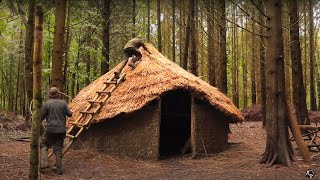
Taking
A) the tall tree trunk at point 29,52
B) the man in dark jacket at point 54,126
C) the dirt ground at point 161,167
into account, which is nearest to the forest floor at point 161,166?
the dirt ground at point 161,167

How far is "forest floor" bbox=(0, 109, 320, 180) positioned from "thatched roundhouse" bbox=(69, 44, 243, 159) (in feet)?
1.22

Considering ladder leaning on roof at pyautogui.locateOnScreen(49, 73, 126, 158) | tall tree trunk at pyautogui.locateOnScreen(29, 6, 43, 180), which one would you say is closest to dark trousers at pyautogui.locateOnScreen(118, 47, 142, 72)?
ladder leaning on roof at pyautogui.locateOnScreen(49, 73, 126, 158)

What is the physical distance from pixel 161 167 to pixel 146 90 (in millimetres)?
2201

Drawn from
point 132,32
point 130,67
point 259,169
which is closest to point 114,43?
point 132,32

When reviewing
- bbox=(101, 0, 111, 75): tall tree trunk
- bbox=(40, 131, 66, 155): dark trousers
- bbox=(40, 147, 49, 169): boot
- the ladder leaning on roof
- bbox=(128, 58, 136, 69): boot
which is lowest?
bbox=(40, 147, 49, 169): boot

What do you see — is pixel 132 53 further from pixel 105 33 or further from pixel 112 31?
pixel 112 31

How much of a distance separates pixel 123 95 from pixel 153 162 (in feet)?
6.95

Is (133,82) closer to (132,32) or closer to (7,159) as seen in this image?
(7,159)

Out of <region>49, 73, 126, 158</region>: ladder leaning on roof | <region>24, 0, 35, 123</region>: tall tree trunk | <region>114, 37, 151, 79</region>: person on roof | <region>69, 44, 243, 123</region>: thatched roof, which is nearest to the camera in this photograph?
<region>49, 73, 126, 158</region>: ladder leaning on roof

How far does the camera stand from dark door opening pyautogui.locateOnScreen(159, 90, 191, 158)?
12773 millimetres

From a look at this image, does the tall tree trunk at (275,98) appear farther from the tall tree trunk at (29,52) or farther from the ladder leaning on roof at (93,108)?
the tall tree trunk at (29,52)

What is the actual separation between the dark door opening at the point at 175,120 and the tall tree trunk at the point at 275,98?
4316 millimetres

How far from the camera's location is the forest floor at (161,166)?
7.20m

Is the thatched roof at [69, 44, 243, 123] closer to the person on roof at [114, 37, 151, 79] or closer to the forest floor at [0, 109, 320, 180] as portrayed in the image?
the person on roof at [114, 37, 151, 79]
